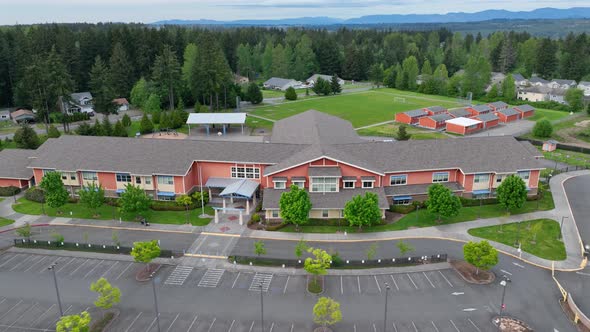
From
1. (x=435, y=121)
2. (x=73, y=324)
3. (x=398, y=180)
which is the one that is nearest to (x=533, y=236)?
(x=398, y=180)

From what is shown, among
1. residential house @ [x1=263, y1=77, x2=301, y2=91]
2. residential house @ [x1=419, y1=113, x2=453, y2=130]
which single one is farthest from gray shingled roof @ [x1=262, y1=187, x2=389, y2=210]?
residential house @ [x1=263, y1=77, x2=301, y2=91]

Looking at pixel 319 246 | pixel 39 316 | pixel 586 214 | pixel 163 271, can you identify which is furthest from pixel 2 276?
pixel 586 214

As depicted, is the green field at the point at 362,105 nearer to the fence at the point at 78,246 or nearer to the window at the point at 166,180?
the window at the point at 166,180

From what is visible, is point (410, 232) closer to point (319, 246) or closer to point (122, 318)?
point (319, 246)

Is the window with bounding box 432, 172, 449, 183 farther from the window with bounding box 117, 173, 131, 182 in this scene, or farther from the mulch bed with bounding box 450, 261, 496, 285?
the window with bounding box 117, 173, 131, 182

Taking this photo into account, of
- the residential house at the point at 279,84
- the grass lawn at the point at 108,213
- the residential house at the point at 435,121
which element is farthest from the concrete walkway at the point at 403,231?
the residential house at the point at 279,84

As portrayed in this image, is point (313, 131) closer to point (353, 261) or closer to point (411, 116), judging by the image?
point (353, 261)
